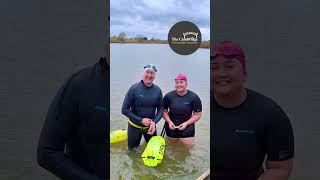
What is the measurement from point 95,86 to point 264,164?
106 centimetres

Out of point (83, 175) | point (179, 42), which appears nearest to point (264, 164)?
point (179, 42)

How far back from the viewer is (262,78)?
194 cm

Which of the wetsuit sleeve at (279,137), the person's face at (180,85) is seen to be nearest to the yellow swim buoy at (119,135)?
the person's face at (180,85)

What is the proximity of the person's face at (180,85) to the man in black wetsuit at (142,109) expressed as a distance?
0.33 feet

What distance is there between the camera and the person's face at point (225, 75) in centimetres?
194

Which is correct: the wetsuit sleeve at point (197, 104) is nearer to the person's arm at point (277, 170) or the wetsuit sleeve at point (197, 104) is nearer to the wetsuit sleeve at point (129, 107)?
the wetsuit sleeve at point (129, 107)

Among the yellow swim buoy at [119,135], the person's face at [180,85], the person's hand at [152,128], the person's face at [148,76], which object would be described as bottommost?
the yellow swim buoy at [119,135]

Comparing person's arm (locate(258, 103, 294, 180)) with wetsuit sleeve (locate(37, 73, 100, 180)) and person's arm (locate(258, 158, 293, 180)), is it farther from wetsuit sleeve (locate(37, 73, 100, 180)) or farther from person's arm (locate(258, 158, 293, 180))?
wetsuit sleeve (locate(37, 73, 100, 180))

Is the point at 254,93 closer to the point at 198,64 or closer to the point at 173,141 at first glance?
the point at 198,64

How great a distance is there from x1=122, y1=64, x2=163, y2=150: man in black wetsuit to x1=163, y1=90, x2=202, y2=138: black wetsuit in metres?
0.05

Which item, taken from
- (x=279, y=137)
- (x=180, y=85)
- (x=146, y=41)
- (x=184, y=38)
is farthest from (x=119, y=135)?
(x=279, y=137)

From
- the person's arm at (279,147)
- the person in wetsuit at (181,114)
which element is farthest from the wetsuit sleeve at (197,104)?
the person's arm at (279,147)

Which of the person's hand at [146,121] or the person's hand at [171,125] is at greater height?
the person's hand at [146,121]

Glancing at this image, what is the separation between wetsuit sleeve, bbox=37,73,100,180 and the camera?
202 centimetres
